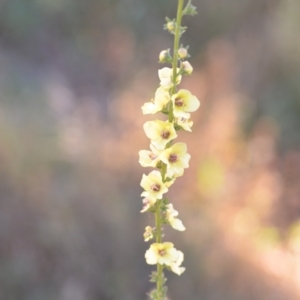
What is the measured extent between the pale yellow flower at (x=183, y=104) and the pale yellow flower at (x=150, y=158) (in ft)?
0.37

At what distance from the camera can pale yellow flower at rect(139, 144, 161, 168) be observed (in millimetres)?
1221

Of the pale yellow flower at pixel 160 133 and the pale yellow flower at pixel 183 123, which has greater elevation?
the pale yellow flower at pixel 183 123

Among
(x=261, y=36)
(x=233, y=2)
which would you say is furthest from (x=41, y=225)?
(x=233, y=2)

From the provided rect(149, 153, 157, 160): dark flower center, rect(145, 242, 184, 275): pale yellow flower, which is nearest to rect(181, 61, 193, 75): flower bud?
rect(149, 153, 157, 160): dark flower center

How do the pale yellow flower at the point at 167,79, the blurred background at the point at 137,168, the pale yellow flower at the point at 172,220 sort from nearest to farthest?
the pale yellow flower at the point at 167,79 → the pale yellow flower at the point at 172,220 → the blurred background at the point at 137,168

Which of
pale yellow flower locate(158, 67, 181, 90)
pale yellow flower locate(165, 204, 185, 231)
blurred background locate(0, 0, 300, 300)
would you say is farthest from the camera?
blurred background locate(0, 0, 300, 300)

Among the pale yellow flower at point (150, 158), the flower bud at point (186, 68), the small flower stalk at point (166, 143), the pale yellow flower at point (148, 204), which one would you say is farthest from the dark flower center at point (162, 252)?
the flower bud at point (186, 68)

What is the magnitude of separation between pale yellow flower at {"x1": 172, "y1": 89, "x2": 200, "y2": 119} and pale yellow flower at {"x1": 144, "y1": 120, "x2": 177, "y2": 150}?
0.13 feet

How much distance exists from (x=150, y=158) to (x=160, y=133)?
0.34 ft

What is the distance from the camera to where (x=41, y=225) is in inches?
156

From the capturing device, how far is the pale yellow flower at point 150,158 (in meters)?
1.22

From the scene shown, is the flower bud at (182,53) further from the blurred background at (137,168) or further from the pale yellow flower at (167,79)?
the blurred background at (137,168)

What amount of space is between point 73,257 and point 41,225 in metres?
0.39

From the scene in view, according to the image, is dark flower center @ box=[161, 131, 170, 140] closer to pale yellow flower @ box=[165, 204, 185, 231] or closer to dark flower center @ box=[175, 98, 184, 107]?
dark flower center @ box=[175, 98, 184, 107]
